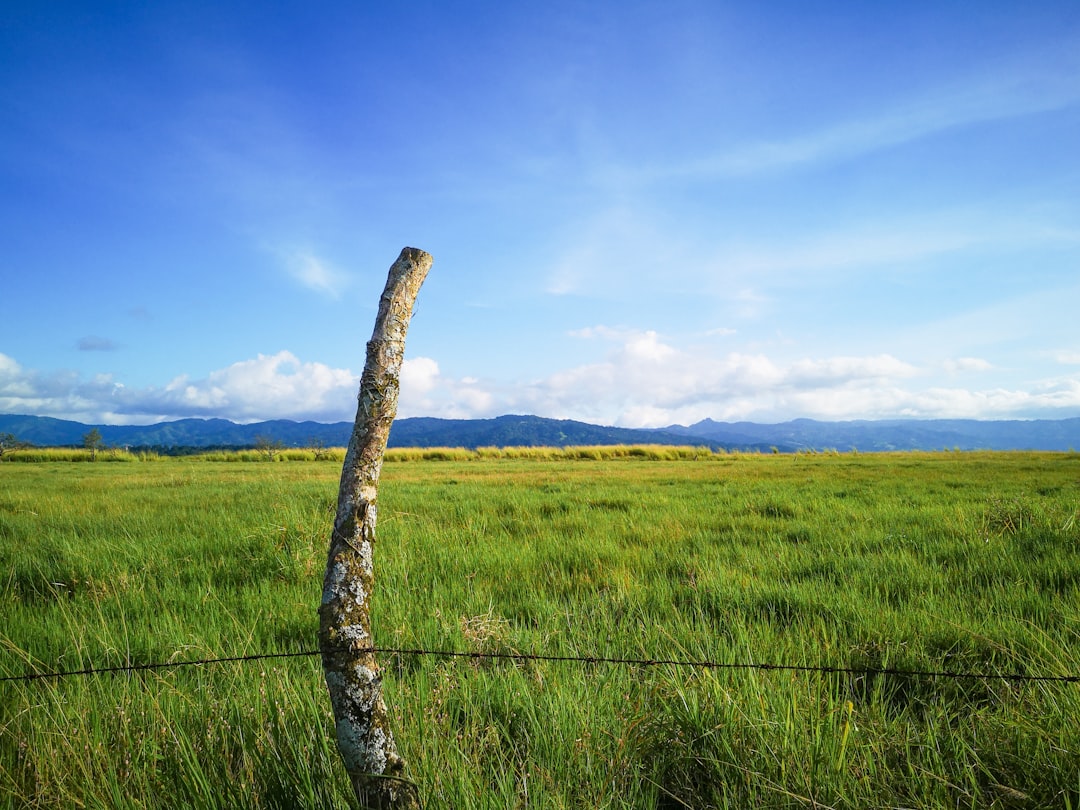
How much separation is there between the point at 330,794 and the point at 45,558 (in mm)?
7007

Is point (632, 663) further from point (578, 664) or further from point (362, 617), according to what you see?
point (362, 617)

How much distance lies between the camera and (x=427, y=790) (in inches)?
78.2

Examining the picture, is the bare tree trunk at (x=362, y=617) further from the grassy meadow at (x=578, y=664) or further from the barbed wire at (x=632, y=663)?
the grassy meadow at (x=578, y=664)

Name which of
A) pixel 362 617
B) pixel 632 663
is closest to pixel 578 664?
pixel 632 663

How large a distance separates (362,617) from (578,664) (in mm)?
1596

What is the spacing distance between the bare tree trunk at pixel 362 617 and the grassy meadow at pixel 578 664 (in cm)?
21

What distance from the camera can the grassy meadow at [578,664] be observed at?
6.97ft

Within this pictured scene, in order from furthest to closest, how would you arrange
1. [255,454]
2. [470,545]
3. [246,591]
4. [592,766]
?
[255,454], [470,545], [246,591], [592,766]

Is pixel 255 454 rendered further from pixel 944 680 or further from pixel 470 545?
pixel 944 680

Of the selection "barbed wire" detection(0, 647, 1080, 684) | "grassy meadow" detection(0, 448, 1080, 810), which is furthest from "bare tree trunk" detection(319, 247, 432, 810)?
"grassy meadow" detection(0, 448, 1080, 810)

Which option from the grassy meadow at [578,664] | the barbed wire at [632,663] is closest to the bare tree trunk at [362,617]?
the barbed wire at [632,663]

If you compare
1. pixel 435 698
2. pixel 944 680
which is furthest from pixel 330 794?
pixel 944 680

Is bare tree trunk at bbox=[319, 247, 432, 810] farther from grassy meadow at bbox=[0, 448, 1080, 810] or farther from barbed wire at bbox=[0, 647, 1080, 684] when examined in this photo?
grassy meadow at bbox=[0, 448, 1080, 810]

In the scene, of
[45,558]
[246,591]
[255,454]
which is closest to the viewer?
[246,591]
